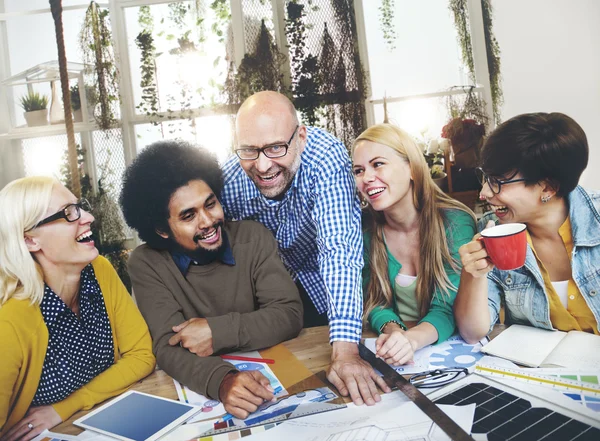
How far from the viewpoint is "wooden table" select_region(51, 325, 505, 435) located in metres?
1.17

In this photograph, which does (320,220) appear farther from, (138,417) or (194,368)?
(138,417)

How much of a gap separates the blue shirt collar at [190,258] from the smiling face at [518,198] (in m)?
0.85

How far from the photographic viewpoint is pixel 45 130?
496cm

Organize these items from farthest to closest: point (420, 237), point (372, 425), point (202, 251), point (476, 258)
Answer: point (420, 237) → point (202, 251) → point (476, 258) → point (372, 425)

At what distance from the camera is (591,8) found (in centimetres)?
396

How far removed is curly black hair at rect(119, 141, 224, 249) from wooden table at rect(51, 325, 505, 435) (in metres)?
0.48

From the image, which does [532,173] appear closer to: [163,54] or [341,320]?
[341,320]

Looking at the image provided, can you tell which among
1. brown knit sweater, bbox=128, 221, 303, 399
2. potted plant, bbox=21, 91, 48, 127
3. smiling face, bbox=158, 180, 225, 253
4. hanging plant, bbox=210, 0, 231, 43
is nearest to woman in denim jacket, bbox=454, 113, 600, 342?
brown knit sweater, bbox=128, 221, 303, 399

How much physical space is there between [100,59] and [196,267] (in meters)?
4.10

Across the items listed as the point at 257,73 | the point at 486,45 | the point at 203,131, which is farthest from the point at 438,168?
the point at 203,131

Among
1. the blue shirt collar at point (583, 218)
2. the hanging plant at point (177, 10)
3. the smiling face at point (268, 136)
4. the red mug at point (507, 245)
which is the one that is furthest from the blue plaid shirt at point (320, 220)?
the hanging plant at point (177, 10)

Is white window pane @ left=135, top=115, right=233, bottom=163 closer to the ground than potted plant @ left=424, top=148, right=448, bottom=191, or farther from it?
farther from it

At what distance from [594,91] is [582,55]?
0.35m

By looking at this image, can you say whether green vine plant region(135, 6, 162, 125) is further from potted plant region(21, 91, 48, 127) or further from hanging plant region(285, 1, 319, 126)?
hanging plant region(285, 1, 319, 126)
